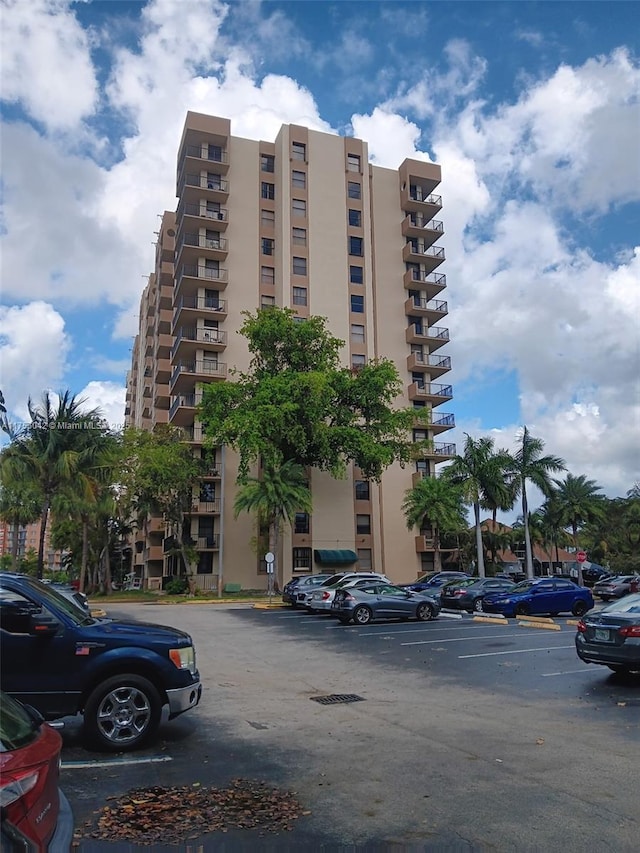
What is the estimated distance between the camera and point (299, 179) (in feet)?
172

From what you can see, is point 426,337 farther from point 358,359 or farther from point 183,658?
point 183,658

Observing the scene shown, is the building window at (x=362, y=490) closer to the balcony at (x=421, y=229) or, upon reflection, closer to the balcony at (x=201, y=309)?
the balcony at (x=201, y=309)

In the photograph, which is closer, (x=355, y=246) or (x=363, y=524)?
(x=363, y=524)

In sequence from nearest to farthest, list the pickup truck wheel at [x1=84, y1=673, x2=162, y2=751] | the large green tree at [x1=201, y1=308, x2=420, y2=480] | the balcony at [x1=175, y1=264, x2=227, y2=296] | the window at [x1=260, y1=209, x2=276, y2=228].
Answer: the pickup truck wheel at [x1=84, y1=673, x2=162, y2=751], the large green tree at [x1=201, y1=308, x2=420, y2=480], the balcony at [x1=175, y1=264, x2=227, y2=296], the window at [x1=260, y1=209, x2=276, y2=228]

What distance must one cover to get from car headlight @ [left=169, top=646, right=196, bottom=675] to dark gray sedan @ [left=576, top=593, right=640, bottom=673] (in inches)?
266

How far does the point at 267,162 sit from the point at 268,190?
7.97ft

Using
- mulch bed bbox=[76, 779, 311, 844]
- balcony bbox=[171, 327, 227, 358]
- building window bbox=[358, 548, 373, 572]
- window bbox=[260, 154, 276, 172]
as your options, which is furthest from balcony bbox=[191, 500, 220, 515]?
mulch bed bbox=[76, 779, 311, 844]

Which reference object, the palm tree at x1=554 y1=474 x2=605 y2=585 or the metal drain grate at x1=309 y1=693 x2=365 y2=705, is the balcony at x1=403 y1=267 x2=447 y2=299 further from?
the metal drain grate at x1=309 y1=693 x2=365 y2=705

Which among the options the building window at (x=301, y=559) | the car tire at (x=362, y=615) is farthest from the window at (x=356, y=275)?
the car tire at (x=362, y=615)

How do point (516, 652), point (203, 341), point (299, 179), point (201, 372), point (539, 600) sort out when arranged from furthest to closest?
point (299, 179) → point (203, 341) → point (201, 372) → point (539, 600) → point (516, 652)

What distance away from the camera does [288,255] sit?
167ft

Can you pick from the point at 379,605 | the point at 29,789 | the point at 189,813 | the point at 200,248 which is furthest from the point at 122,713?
the point at 200,248

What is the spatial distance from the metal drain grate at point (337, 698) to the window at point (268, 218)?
151 feet

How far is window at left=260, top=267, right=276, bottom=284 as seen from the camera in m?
51.2
